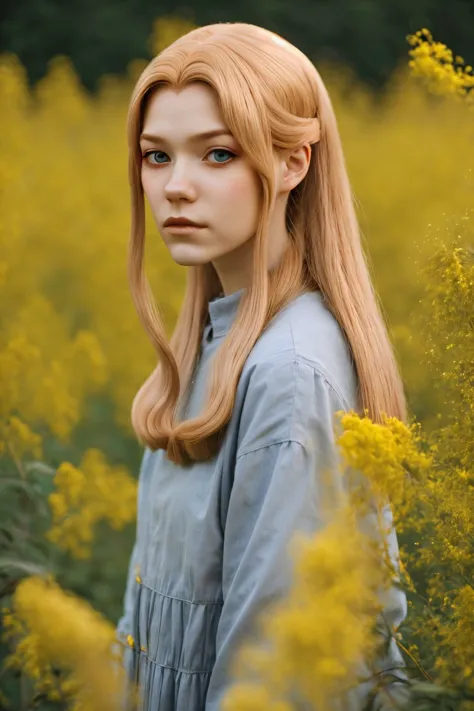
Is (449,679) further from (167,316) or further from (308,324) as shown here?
(167,316)

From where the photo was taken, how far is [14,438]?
6.92 ft

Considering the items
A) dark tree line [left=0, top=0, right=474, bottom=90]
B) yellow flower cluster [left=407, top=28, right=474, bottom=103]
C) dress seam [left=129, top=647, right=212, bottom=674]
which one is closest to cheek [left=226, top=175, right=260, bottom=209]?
yellow flower cluster [left=407, top=28, right=474, bottom=103]

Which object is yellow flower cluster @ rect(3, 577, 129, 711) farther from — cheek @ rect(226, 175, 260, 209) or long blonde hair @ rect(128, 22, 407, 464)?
cheek @ rect(226, 175, 260, 209)

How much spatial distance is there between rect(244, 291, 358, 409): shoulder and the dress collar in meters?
0.10

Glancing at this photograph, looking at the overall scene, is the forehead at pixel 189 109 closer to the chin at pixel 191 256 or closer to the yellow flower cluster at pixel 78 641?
the chin at pixel 191 256

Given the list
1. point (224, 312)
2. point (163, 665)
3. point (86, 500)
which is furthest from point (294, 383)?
point (86, 500)

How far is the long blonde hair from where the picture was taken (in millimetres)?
1256

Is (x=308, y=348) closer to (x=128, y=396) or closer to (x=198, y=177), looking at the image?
(x=198, y=177)

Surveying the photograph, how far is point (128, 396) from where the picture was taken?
3.04 metres

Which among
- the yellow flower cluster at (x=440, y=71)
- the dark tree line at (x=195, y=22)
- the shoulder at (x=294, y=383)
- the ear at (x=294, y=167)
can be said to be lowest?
the shoulder at (x=294, y=383)

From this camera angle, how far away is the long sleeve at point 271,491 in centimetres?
116

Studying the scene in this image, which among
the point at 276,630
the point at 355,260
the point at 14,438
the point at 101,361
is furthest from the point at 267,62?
the point at 101,361

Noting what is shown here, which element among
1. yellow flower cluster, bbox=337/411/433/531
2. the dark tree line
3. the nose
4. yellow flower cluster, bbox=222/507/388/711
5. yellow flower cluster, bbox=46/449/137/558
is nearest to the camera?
yellow flower cluster, bbox=222/507/388/711

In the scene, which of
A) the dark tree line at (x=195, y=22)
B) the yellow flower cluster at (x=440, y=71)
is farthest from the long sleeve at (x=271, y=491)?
the dark tree line at (x=195, y=22)
